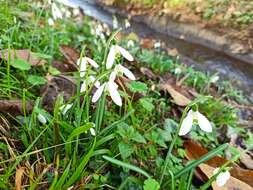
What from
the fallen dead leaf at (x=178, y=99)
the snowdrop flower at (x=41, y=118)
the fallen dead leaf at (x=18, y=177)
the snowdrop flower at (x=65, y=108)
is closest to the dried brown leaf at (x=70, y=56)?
the fallen dead leaf at (x=178, y=99)

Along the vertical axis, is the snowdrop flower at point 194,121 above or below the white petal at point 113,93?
below

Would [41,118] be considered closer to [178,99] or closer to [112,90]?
[112,90]

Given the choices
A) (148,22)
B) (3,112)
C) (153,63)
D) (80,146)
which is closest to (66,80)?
(3,112)

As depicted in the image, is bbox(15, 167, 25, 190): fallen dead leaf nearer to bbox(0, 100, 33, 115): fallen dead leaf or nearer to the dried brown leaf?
bbox(0, 100, 33, 115): fallen dead leaf

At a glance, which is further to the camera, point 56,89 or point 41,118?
point 56,89

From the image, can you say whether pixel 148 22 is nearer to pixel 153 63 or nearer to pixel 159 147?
pixel 153 63

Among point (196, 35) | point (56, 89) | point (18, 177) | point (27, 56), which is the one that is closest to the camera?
point (18, 177)

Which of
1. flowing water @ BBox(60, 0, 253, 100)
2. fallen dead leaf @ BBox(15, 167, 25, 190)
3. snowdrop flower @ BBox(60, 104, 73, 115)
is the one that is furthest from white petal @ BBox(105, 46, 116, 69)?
flowing water @ BBox(60, 0, 253, 100)

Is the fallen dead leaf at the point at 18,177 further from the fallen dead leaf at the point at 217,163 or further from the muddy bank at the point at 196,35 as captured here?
the muddy bank at the point at 196,35

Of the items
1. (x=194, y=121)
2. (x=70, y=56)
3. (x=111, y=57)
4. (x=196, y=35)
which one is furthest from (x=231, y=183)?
(x=196, y=35)

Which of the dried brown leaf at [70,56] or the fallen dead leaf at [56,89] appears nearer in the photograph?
the fallen dead leaf at [56,89]
